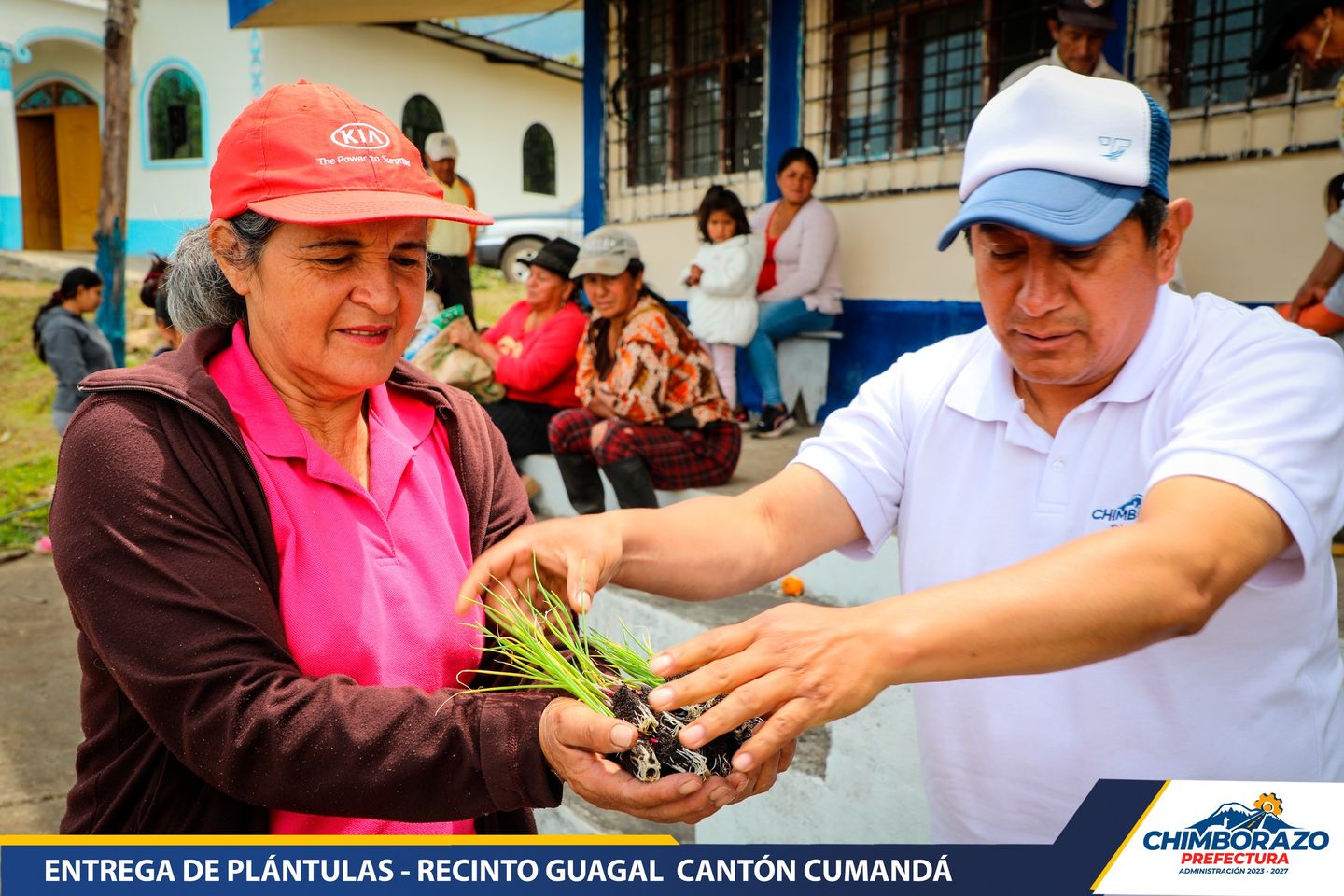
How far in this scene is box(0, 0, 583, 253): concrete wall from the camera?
16219mm

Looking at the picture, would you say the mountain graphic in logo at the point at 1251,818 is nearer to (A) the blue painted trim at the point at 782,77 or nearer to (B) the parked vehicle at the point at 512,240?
(A) the blue painted trim at the point at 782,77

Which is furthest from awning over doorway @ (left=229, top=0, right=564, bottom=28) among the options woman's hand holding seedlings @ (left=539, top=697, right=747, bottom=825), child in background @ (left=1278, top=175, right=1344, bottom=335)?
woman's hand holding seedlings @ (left=539, top=697, right=747, bottom=825)

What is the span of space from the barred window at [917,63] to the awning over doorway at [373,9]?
4.23 metres

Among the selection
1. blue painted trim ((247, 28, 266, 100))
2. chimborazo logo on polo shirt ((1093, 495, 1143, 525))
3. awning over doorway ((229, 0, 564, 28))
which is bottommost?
chimborazo logo on polo shirt ((1093, 495, 1143, 525))

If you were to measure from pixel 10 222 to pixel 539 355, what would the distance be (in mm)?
16039

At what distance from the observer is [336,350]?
5.61 ft

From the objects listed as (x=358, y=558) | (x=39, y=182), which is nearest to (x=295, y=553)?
(x=358, y=558)

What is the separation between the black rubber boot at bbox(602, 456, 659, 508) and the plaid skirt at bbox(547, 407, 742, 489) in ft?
0.11

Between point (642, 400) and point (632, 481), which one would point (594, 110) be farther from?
point (632, 481)

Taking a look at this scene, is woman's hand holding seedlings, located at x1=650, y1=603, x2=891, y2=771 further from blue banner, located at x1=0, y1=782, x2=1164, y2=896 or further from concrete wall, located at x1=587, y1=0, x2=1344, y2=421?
concrete wall, located at x1=587, y1=0, x2=1344, y2=421

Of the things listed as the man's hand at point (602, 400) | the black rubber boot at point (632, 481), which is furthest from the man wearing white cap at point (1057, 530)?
the man's hand at point (602, 400)

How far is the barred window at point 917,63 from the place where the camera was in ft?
20.0

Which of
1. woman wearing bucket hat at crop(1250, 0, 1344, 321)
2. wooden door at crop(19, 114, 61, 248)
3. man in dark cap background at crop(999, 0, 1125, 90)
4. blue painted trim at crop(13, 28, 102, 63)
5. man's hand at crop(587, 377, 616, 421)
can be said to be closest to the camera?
woman wearing bucket hat at crop(1250, 0, 1344, 321)

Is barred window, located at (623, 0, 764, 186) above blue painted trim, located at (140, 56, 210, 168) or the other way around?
the other way around
